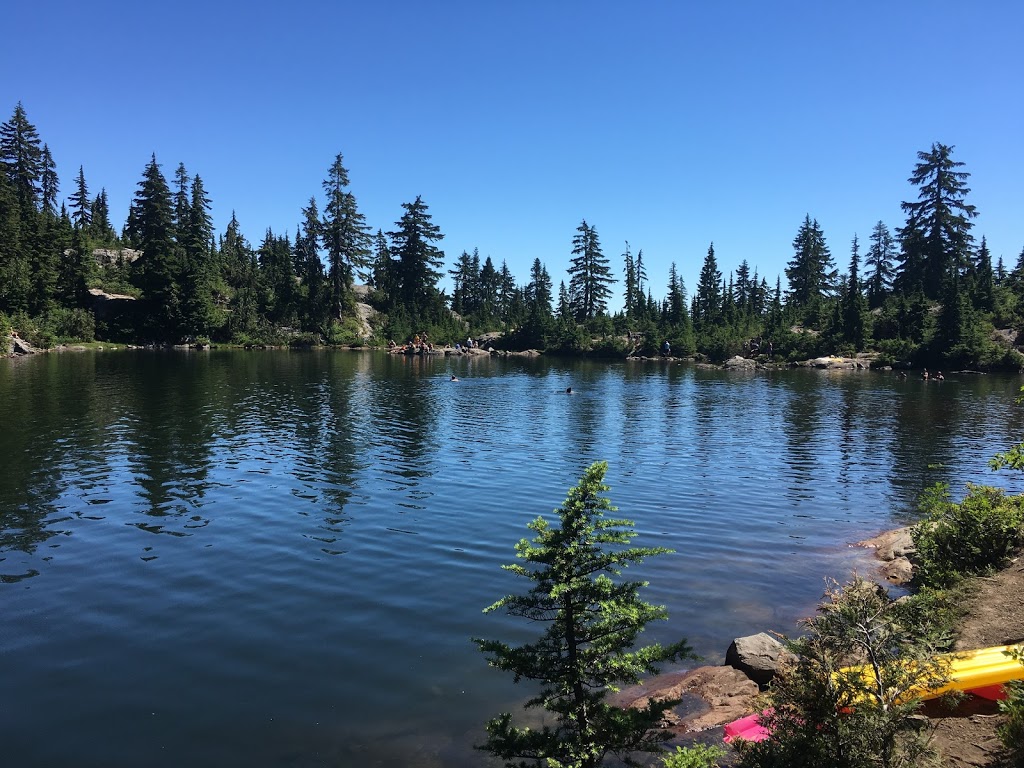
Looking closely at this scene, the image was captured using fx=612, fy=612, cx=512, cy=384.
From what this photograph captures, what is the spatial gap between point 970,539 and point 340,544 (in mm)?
14622

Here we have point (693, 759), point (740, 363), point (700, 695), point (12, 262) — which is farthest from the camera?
point (740, 363)

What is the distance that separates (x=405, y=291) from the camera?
440 ft

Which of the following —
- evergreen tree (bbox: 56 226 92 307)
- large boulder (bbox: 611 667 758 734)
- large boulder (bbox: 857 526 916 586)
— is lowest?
large boulder (bbox: 611 667 758 734)

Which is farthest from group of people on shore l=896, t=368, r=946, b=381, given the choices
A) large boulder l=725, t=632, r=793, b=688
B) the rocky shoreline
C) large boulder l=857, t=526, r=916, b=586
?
large boulder l=725, t=632, r=793, b=688

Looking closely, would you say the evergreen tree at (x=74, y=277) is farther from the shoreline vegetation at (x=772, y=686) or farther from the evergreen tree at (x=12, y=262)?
the shoreline vegetation at (x=772, y=686)

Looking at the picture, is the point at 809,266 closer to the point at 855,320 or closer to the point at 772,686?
the point at 855,320

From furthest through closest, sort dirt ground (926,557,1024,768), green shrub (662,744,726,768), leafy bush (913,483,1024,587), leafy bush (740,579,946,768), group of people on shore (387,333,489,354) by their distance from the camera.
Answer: group of people on shore (387,333,489,354), leafy bush (913,483,1024,587), dirt ground (926,557,1024,768), green shrub (662,744,726,768), leafy bush (740,579,946,768)

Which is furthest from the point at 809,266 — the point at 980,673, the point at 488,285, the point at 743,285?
the point at 980,673

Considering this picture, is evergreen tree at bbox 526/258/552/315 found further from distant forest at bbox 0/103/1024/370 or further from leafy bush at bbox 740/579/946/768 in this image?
leafy bush at bbox 740/579/946/768

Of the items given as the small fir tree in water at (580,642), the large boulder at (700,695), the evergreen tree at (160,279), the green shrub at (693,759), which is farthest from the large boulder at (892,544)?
the evergreen tree at (160,279)

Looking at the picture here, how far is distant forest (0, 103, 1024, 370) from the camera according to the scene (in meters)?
85.3

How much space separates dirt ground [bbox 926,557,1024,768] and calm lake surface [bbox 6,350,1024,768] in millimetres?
3347

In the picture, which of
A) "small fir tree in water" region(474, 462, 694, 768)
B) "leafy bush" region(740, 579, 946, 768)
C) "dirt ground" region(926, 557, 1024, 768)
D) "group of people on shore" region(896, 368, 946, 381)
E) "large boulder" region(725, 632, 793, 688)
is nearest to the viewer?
"leafy bush" region(740, 579, 946, 768)

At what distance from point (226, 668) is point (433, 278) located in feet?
420
